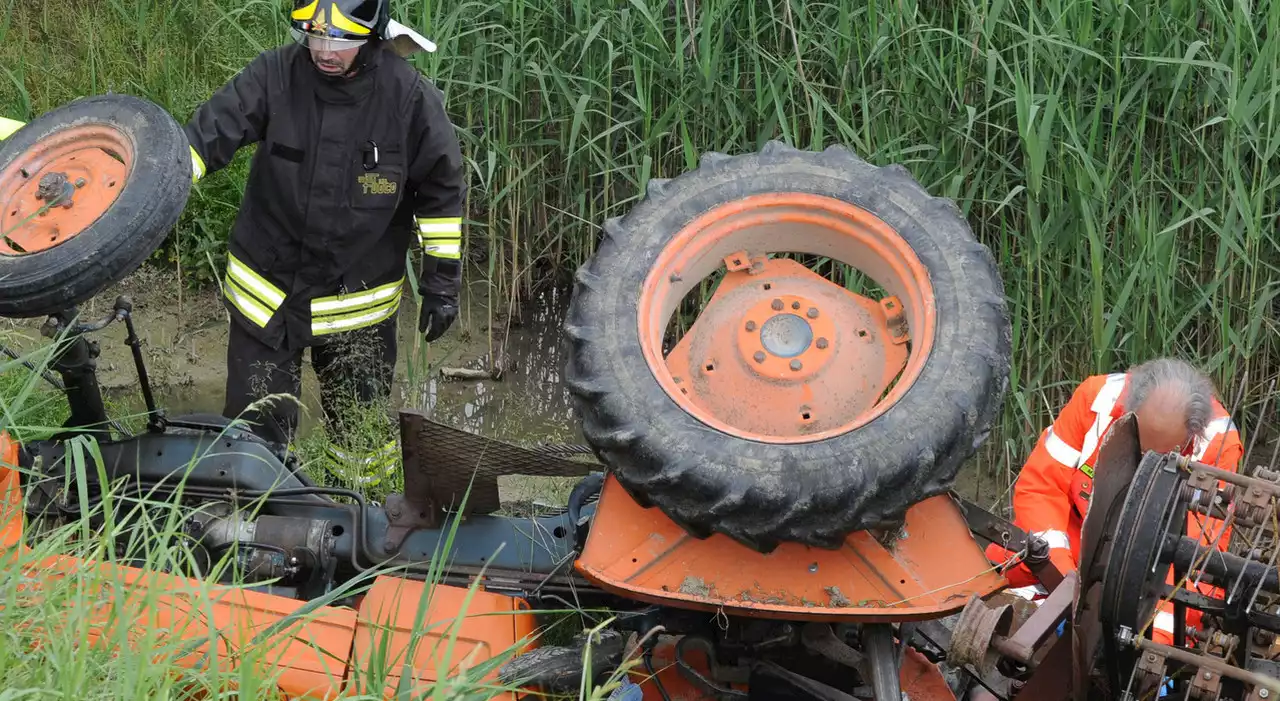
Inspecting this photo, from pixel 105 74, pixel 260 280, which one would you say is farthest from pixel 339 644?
pixel 105 74

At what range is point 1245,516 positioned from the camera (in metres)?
2.66

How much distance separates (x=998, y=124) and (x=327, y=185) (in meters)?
2.24

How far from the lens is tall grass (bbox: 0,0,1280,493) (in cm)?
457

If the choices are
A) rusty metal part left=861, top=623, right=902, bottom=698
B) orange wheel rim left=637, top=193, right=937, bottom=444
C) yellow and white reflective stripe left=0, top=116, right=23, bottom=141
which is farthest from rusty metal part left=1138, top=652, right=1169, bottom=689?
yellow and white reflective stripe left=0, top=116, right=23, bottom=141

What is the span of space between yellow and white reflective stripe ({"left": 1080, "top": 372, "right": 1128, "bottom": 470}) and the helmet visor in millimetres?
2342

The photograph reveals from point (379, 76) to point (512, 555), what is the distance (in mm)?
1722

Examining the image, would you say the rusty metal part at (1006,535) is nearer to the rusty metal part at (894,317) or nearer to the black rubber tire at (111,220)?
the rusty metal part at (894,317)

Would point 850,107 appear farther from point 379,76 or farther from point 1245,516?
point 1245,516

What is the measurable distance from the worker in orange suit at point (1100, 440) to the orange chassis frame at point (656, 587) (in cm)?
79

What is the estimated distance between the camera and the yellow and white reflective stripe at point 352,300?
4.41 meters

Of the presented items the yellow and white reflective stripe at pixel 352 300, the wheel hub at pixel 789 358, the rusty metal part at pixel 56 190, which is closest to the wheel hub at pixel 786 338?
the wheel hub at pixel 789 358

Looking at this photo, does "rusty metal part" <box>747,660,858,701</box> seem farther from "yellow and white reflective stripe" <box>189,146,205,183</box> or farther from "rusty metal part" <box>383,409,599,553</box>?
"yellow and white reflective stripe" <box>189,146,205,183</box>

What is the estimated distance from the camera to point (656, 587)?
8.73ft

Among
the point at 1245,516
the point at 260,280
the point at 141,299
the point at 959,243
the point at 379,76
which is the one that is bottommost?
the point at 141,299
